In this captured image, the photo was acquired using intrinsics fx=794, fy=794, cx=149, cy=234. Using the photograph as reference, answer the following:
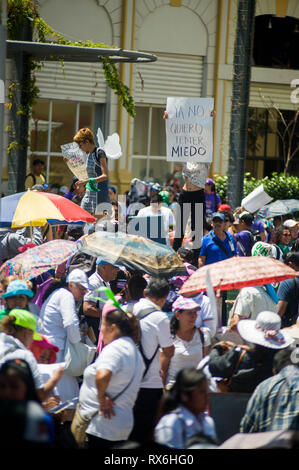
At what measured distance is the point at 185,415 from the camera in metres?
4.40

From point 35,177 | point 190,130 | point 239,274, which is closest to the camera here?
point 239,274

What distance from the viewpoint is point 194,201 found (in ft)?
33.2

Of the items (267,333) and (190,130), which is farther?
(190,130)

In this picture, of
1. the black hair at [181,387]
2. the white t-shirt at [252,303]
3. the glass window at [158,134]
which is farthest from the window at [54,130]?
the black hair at [181,387]

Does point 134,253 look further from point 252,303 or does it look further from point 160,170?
point 160,170

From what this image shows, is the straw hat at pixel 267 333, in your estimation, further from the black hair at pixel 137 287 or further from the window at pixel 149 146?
the window at pixel 149 146

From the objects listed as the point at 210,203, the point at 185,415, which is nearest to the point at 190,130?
the point at 210,203

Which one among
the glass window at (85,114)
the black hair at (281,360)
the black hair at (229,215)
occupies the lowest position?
the black hair at (281,360)

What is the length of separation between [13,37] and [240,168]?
3.97m

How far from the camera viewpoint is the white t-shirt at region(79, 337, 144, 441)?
5.18 m

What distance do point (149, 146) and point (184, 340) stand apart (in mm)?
14898

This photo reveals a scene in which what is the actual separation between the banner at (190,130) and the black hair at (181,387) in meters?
5.50

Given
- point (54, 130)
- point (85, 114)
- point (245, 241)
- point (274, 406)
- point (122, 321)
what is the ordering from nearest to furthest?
point (274, 406), point (122, 321), point (245, 241), point (54, 130), point (85, 114)

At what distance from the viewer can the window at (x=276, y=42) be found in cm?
2197
